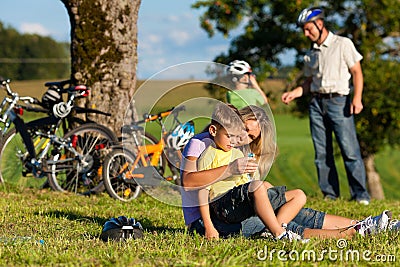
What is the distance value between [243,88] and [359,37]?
475 inches

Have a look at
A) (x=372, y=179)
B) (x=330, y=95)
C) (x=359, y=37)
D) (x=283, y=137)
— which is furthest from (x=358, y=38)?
(x=283, y=137)

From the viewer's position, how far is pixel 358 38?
62.0 feet

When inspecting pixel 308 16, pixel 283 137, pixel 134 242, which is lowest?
pixel 283 137

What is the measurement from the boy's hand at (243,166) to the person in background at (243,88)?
1963 mm

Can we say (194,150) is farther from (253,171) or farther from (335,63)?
(335,63)

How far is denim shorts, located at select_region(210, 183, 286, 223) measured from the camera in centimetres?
509

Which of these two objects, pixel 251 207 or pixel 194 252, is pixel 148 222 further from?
pixel 194 252

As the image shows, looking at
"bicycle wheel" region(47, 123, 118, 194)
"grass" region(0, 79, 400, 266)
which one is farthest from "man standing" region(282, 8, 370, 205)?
"bicycle wheel" region(47, 123, 118, 194)

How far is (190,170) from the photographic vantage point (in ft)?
16.6

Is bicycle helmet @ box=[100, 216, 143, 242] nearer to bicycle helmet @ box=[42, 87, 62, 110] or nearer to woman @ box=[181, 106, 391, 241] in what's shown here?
woman @ box=[181, 106, 391, 241]

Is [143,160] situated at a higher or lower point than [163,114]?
lower

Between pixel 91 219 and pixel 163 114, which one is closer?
pixel 91 219

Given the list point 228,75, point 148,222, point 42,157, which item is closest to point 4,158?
point 42,157

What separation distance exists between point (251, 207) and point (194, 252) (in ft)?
2.56
